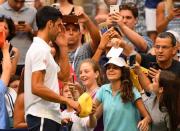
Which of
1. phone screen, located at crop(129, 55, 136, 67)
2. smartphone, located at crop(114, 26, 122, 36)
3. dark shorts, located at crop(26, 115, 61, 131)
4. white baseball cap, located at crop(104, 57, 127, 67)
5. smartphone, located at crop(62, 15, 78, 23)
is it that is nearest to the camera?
dark shorts, located at crop(26, 115, 61, 131)

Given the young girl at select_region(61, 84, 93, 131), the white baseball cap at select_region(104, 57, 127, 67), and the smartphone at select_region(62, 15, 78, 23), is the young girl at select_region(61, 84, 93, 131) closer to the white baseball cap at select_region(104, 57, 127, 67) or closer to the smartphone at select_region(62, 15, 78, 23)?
the white baseball cap at select_region(104, 57, 127, 67)

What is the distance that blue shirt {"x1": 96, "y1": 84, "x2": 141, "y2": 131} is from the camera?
882 centimetres

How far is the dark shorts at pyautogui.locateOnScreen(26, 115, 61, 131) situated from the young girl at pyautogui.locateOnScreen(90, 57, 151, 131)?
710 mm

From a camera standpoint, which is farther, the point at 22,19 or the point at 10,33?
the point at 22,19

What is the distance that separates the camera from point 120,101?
29.1ft

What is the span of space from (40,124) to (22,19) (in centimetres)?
334

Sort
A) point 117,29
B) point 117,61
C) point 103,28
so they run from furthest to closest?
point 103,28, point 117,29, point 117,61

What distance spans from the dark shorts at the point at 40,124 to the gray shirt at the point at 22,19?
2790 mm

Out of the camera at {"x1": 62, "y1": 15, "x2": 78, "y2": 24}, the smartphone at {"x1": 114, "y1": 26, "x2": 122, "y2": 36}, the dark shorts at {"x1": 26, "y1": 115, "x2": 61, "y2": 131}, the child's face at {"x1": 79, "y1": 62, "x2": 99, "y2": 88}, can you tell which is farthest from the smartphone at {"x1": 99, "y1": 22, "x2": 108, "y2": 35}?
the dark shorts at {"x1": 26, "y1": 115, "x2": 61, "y2": 131}

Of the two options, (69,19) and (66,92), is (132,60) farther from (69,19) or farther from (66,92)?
(69,19)

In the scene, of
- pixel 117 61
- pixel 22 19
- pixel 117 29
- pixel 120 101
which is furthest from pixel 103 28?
pixel 120 101

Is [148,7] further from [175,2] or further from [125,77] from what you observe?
[125,77]

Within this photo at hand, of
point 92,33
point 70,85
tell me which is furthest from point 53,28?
point 92,33

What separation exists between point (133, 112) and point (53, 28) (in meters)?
1.29
